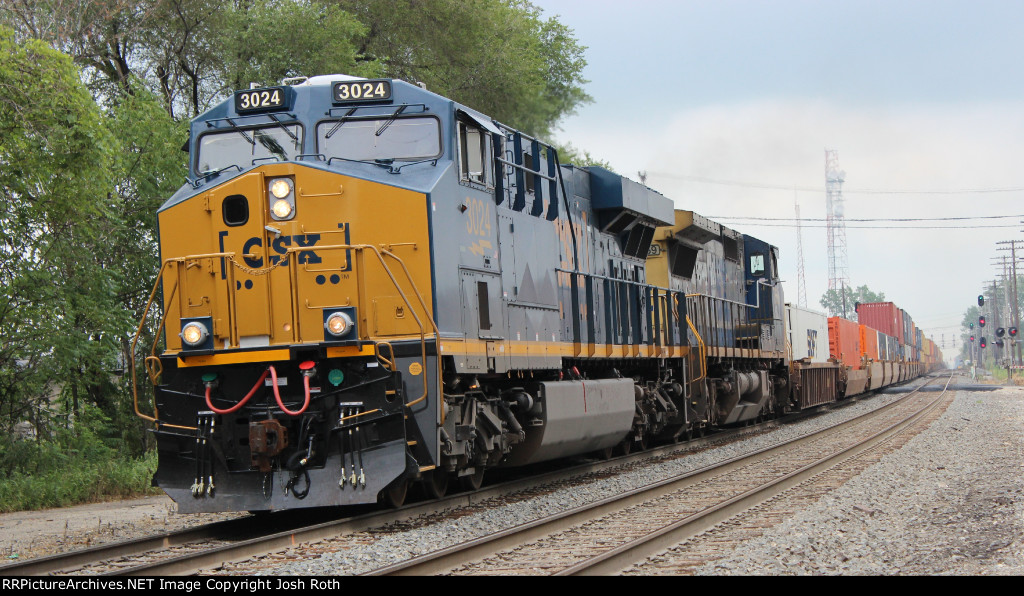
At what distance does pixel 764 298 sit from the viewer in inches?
899

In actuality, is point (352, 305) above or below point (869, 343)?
above

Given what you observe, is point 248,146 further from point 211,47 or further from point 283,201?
point 211,47

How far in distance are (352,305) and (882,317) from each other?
157ft

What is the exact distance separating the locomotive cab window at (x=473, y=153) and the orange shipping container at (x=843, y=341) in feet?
82.6

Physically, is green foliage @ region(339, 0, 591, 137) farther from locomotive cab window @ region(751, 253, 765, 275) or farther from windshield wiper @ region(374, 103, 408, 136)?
windshield wiper @ region(374, 103, 408, 136)

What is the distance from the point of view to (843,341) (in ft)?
112

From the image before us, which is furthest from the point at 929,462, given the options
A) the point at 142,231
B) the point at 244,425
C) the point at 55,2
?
the point at 55,2

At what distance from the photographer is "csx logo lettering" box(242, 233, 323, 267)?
8359mm

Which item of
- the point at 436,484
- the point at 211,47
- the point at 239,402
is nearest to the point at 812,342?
the point at 211,47

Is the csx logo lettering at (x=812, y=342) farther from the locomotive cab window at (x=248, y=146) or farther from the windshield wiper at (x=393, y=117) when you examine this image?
the locomotive cab window at (x=248, y=146)

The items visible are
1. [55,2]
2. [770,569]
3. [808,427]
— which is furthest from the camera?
[808,427]

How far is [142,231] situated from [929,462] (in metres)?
12.7

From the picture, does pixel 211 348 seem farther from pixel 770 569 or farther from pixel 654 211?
pixel 654 211

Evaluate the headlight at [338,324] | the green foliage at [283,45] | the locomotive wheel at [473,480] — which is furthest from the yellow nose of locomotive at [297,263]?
the green foliage at [283,45]
